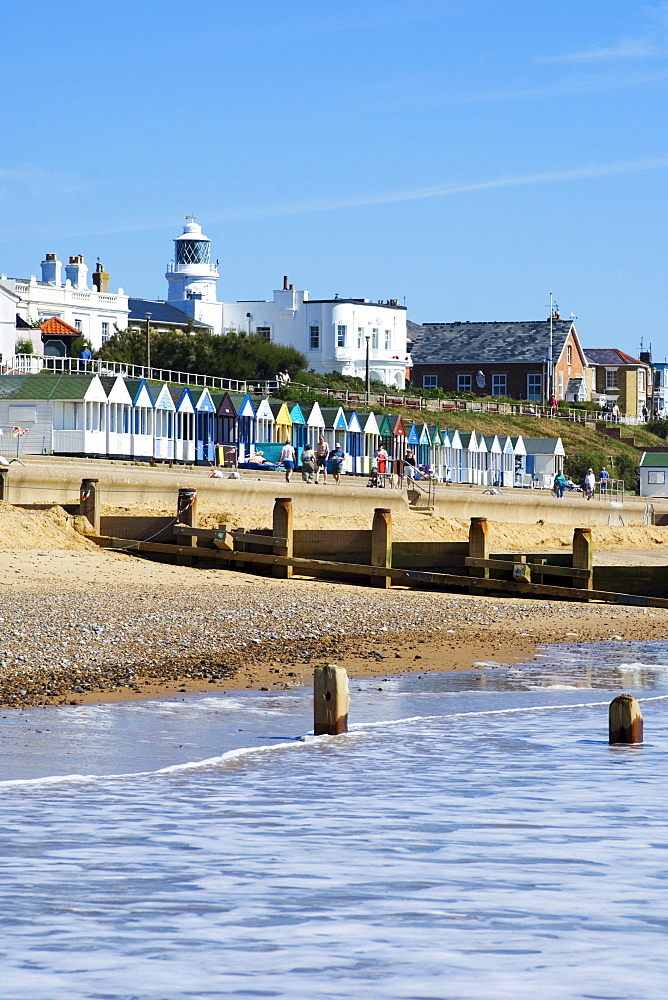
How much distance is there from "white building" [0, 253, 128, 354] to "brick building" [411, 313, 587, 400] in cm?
3319

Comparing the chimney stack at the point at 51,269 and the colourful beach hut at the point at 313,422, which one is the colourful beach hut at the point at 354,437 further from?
the chimney stack at the point at 51,269

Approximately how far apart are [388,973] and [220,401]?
53939 millimetres

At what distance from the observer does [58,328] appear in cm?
7800

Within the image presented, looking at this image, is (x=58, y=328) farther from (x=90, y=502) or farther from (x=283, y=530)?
(x=283, y=530)

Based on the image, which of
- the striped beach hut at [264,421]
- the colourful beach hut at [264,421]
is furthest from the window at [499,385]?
the colourful beach hut at [264,421]

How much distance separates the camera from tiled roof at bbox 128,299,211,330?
95562 mm

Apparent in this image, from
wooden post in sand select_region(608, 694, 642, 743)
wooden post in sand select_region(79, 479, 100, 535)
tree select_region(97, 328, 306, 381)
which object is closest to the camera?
wooden post in sand select_region(608, 694, 642, 743)

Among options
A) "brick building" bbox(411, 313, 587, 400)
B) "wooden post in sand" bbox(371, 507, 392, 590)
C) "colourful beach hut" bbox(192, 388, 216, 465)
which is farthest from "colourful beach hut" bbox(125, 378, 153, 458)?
"brick building" bbox(411, 313, 587, 400)

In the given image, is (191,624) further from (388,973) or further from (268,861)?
(388,973)

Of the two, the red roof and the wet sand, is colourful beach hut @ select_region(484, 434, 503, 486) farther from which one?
the wet sand

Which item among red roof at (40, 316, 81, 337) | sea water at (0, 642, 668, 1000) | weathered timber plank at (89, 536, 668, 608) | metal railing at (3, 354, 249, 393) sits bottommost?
sea water at (0, 642, 668, 1000)

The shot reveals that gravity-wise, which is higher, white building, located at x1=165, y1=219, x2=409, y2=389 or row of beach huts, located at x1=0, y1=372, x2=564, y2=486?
white building, located at x1=165, y1=219, x2=409, y2=389

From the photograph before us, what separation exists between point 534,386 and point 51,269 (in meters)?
43.7

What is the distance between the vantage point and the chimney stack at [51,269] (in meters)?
91.6
